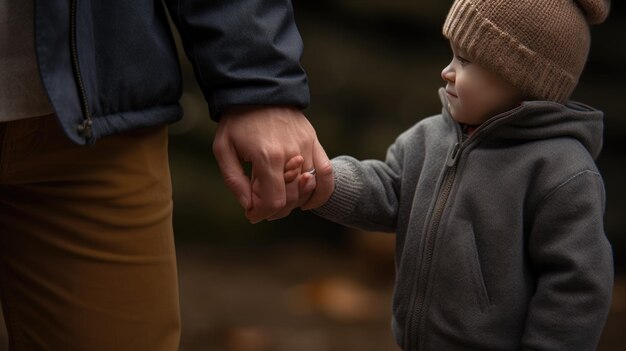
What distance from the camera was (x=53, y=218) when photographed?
1.62 meters

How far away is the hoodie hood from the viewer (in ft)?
5.44

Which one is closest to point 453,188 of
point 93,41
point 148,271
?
point 148,271

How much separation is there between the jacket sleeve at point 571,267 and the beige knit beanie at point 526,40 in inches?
6.7

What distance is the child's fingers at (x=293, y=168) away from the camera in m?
1.63

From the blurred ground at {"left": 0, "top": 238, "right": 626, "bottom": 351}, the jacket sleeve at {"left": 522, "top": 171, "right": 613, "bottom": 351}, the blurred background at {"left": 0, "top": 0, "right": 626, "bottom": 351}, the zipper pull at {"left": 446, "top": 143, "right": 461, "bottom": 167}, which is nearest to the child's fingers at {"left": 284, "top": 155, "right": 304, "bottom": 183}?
the zipper pull at {"left": 446, "top": 143, "right": 461, "bottom": 167}

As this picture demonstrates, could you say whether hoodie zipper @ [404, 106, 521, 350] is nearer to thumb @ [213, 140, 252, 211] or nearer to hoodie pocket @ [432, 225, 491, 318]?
hoodie pocket @ [432, 225, 491, 318]

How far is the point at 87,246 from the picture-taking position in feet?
5.37

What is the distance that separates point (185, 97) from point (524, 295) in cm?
300

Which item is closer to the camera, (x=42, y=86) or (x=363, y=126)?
(x=42, y=86)

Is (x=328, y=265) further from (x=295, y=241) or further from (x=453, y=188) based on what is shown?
(x=453, y=188)

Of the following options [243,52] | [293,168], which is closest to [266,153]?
[293,168]

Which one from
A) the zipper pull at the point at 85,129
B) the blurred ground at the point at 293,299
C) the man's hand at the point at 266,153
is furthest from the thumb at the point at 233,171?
the blurred ground at the point at 293,299

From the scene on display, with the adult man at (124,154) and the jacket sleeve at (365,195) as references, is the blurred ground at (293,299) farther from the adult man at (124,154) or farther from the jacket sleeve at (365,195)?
the adult man at (124,154)

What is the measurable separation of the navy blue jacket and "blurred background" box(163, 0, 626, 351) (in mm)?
2544
